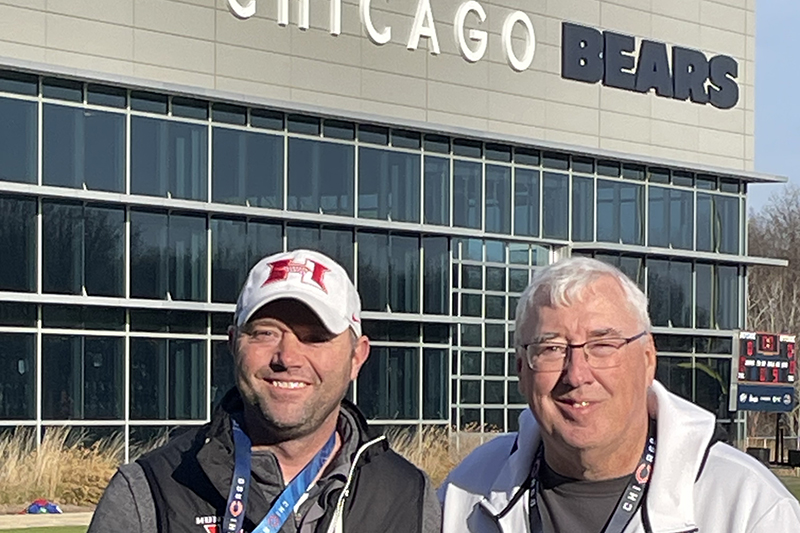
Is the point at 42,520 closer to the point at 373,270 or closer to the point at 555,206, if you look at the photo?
the point at 373,270

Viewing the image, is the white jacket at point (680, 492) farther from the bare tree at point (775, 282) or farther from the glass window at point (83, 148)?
the bare tree at point (775, 282)

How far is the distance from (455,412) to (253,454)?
33241mm

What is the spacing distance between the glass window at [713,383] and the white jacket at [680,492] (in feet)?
129

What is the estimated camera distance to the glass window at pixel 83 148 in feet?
99.0

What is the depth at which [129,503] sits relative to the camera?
462cm

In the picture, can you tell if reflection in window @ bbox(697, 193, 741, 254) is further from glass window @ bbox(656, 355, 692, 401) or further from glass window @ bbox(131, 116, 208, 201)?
glass window @ bbox(131, 116, 208, 201)

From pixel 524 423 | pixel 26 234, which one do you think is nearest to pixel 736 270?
pixel 26 234

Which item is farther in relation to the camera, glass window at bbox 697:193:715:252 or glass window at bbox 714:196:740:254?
glass window at bbox 714:196:740:254

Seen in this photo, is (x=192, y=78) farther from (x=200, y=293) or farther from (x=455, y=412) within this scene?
(x=455, y=412)

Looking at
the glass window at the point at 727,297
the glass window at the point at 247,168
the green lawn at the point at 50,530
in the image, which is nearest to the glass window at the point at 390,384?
the glass window at the point at 247,168

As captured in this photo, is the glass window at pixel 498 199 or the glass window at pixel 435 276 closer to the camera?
the glass window at pixel 435 276

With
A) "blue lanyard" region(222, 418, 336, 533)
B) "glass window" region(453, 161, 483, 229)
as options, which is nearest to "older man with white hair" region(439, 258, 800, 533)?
"blue lanyard" region(222, 418, 336, 533)

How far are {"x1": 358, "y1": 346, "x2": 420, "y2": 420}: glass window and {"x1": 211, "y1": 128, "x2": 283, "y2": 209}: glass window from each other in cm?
411

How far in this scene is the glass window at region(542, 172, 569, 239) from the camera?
4000 cm
